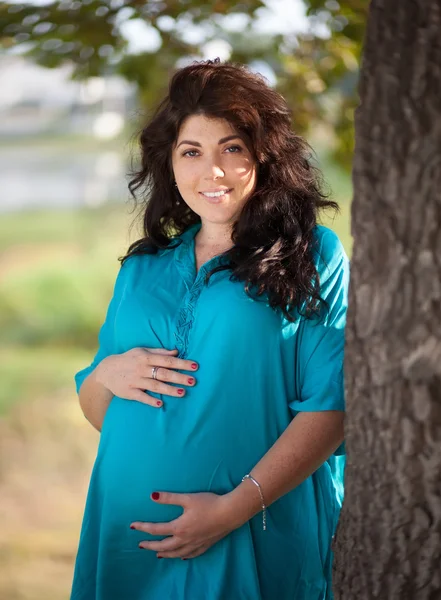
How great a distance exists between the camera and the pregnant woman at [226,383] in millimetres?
2045

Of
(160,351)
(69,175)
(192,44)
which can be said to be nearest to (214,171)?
(160,351)

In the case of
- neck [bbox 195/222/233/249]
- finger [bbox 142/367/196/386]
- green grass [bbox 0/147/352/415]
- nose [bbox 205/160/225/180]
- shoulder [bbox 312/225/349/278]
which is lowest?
finger [bbox 142/367/196/386]

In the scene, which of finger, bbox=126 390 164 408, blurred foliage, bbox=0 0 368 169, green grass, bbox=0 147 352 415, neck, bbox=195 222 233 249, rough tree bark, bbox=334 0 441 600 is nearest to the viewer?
rough tree bark, bbox=334 0 441 600

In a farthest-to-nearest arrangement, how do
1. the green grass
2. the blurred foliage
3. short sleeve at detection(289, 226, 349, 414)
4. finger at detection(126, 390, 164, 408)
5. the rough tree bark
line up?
the green grass → the blurred foliage → finger at detection(126, 390, 164, 408) → short sleeve at detection(289, 226, 349, 414) → the rough tree bark

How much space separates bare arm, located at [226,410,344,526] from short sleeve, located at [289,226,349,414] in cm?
3

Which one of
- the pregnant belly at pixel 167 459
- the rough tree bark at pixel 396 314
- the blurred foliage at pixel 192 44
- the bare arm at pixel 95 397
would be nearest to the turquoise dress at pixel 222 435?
the pregnant belly at pixel 167 459

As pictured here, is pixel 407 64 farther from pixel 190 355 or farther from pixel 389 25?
pixel 190 355

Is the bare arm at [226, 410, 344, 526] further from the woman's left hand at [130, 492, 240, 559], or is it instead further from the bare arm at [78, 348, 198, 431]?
the bare arm at [78, 348, 198, 431]

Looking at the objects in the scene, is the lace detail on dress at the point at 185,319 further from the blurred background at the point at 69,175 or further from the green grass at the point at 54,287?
the green grass at the point at 54,287

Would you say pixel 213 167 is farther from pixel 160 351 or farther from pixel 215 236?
pixel 160 351

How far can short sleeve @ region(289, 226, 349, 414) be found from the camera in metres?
2.01

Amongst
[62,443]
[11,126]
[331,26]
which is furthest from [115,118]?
[331,26]

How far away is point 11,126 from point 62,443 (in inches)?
508

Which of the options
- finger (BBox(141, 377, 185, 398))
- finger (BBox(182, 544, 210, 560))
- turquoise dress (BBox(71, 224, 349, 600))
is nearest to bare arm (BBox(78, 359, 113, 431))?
turquoise dress (BBox(71, 224, 349, 600))
